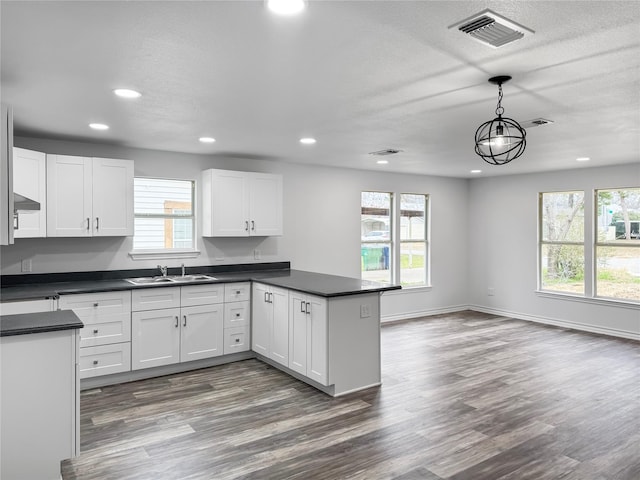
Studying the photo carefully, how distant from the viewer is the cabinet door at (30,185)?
13.2 feet

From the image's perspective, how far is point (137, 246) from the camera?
17.0 ft

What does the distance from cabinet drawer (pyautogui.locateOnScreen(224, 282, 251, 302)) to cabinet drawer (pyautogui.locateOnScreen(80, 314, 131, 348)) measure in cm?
101

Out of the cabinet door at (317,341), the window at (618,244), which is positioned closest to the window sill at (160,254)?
the cabinet door at (317,341)

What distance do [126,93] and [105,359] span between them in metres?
2.55

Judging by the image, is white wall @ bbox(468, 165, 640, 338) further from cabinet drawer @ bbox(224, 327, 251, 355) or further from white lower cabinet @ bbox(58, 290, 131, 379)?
white lower cabinet @ bbox(58, 290, 131, 379)

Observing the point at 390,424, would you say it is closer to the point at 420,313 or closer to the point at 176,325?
the point at 176,325

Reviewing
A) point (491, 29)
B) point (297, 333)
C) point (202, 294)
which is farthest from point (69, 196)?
point (491, 29)

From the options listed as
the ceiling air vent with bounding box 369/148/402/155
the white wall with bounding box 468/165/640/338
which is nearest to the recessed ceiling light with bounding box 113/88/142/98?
the ceiling air vent with bounding box 369/148/402/155

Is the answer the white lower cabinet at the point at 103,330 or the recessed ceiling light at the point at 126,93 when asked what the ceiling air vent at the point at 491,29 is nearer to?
the recessed ceiling light at the point at 126,93

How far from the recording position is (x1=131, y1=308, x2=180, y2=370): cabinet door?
4.49 meters

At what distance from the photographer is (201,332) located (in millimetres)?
4840

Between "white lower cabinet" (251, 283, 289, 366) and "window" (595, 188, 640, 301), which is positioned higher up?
"window" (595, 188, 640, 301)

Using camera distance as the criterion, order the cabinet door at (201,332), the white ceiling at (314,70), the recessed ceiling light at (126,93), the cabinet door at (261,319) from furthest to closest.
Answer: the cabinet door at (261,319)
the cabinet door at (201,332)
the recessed ceiling light at (126,93)
the white ceiling at (314,70)

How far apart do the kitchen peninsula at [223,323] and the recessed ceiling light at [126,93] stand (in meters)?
1.98
